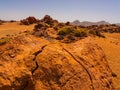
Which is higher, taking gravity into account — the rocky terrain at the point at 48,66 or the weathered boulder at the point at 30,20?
the rocky terrain at the point at 48,66

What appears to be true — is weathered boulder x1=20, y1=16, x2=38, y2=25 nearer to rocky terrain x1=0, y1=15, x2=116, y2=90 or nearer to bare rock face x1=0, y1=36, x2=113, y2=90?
rocky terrain x1=0, y1=15, x2=116, y2=90

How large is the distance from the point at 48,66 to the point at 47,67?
0.04 m

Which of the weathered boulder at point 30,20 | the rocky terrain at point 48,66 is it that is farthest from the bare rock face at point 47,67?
the weathered boulder at point 30,20

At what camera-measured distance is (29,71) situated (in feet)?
26.1

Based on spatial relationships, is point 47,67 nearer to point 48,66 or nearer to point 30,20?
point 48,66

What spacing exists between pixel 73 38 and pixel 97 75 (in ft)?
8.00

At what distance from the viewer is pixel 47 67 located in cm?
812

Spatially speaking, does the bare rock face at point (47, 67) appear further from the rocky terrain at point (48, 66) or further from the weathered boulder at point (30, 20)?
the weathered boulder at point (30, 20)

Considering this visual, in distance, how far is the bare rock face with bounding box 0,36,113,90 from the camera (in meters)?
7.83

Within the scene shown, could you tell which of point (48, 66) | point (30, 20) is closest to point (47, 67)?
point (48, 66)

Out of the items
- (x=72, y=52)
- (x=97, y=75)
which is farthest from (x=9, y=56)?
(x=97, y=75)

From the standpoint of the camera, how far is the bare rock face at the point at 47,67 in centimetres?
783

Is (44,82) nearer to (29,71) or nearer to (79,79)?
(29,71)

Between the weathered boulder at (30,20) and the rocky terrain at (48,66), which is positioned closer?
the rocky terrain at (48,66)
